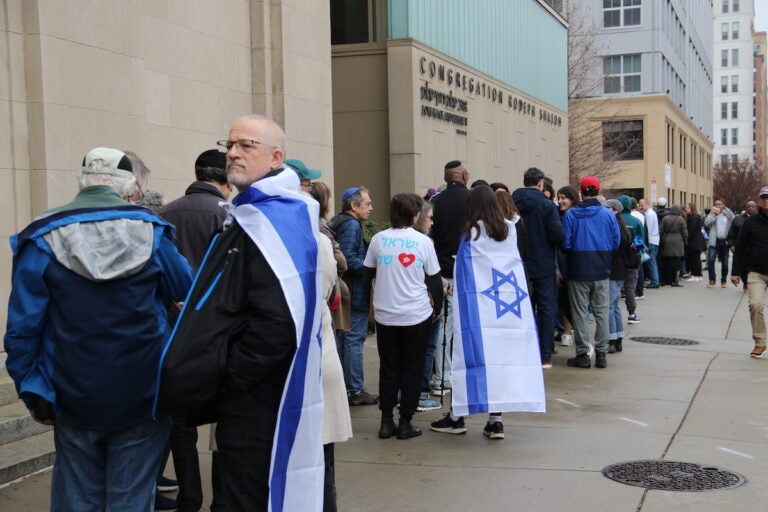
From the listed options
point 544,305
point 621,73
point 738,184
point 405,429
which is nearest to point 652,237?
point 544,305

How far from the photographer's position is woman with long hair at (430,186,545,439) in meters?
6.91

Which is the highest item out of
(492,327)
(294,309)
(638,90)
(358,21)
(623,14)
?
(623,14)

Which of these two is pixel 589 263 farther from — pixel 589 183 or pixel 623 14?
pixel 623 14

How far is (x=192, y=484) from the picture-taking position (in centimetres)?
515

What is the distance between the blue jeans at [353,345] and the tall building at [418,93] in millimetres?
8633

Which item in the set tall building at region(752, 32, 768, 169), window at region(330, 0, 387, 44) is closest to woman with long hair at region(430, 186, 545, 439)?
window at region(330, 0, 387, 44)

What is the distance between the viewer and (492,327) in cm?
698

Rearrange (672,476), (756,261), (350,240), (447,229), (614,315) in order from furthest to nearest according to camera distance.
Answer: (614,315) < (756,261) < (447,229) < (350,240) < (672,476)

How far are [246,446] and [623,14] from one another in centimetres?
5350

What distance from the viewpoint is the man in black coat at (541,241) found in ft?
31.9

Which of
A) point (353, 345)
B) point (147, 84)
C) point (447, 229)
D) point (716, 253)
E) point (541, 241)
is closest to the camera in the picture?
point (353, 345)

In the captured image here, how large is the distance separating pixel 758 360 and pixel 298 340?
8772 mm

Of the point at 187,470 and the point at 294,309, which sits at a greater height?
the point at 294,309

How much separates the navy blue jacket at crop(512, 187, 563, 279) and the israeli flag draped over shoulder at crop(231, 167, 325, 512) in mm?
6313
